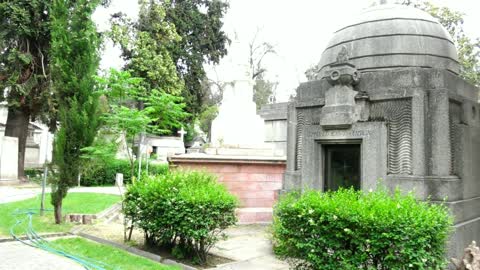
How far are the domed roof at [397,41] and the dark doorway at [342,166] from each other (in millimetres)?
1902

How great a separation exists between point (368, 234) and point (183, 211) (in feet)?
9.95

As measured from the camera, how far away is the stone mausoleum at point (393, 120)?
6.25 metres

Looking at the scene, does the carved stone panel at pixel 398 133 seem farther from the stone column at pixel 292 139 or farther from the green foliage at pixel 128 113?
the green foliage at pixel 128 113

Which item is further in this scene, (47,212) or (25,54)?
(25,54)

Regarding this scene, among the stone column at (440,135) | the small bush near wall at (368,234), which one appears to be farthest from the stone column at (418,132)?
the small bush near wall at (368,234)

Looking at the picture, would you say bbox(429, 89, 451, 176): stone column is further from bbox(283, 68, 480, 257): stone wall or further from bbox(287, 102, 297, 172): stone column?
bbox(287, 102, 297, 172): stone column

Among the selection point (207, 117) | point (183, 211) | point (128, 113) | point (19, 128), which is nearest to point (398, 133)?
point (183, 211)

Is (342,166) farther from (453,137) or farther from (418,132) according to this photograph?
(453,137)

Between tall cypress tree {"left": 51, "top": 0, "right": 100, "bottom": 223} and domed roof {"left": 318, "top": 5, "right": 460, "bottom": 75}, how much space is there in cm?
656

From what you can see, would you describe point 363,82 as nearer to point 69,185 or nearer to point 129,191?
point 129,191

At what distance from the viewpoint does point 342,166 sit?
24.2 feet

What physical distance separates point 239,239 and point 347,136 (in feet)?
11.2

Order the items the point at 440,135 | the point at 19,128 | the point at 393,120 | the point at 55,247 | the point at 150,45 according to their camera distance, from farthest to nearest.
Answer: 1. the point at 150,45
2. the point at 19,128
3. the point at 55,247
4. the point at 393,120
5. the point at 440,135

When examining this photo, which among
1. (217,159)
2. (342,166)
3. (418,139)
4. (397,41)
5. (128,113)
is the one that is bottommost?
(342,166)
